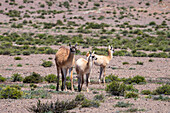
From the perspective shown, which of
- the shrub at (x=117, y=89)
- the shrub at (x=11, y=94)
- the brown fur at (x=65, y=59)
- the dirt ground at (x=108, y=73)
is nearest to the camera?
the dirt ground at (x=108, y=73)

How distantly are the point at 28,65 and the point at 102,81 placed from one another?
7798 millimetres

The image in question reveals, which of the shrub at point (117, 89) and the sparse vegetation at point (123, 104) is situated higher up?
the sparse vegetation at point (123, 104)

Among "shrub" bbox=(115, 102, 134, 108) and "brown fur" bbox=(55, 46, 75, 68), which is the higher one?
"brown fur" bbox=(55, 46, 75, 68)

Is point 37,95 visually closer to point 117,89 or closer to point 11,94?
point 11,94

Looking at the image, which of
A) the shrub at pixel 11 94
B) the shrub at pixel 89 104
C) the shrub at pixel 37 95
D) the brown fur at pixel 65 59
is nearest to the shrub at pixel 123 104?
the shrub at pixel 89 104

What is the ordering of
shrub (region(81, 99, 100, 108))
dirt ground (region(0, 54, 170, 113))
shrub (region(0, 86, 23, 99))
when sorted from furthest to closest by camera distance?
shrub (region(0, 86, 23, 99)) → shrub (region(81, 99, 100, 108)) → dirt ground (region(0, 54, 170, 113))

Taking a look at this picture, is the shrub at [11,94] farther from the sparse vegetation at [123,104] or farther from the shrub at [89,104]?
the sparse vegetation at [123,104]

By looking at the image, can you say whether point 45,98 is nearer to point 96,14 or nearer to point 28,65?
point 28,65

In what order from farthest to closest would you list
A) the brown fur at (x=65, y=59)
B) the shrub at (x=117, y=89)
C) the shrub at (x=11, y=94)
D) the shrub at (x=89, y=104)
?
1. the brown fur at (x=65, y=59)
2. the shrub at (x=117, y=89)
3. the shrub at (x=11, y=94)
4. the shrub at (x=89, y=104)

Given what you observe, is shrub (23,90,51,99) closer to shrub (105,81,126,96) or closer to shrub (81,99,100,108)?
shrub (81,99,100,108)

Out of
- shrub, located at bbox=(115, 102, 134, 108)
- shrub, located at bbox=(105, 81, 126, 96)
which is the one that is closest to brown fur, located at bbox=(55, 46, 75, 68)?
shrub, located at bbox=(105, 81, 126, 96)

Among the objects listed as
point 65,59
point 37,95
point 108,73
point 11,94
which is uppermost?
point 65,59

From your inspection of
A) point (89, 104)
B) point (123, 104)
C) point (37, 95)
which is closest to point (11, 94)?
point (37, 95)

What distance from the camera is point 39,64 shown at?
75.4ft
